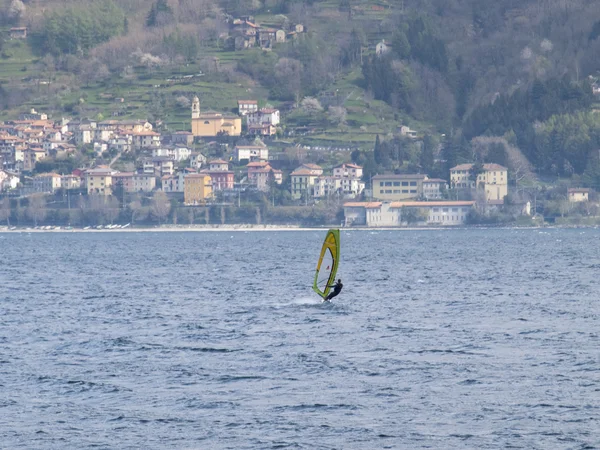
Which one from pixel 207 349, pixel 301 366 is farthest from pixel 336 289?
pixel 301 366

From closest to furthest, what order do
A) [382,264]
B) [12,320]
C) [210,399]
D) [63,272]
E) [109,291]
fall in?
[210,399]
[12,320]
[109,291]
[63,272]
[382,264]

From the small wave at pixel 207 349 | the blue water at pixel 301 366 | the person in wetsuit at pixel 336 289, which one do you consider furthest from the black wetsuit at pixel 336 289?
the small wave at pixel 207 349

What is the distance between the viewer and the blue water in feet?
96.7

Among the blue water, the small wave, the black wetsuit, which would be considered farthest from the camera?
the black wetsuit

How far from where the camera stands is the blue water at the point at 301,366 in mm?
29484

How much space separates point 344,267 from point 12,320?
1772 inches

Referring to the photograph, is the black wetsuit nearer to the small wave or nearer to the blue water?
the blue water

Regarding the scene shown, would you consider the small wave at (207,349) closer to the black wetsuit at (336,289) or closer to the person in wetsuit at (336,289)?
the person in wetsuit at (336,289)

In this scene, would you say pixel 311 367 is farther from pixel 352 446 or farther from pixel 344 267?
pixel 344 267

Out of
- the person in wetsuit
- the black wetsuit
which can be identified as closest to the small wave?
the person in wetsuit

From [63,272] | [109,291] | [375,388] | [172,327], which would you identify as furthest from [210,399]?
[63,272]

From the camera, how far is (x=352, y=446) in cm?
2820

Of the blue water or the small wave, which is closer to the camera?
the blue water

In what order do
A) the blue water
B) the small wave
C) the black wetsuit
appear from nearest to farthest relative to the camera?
the blue water < the small wave < the black wetsuit
